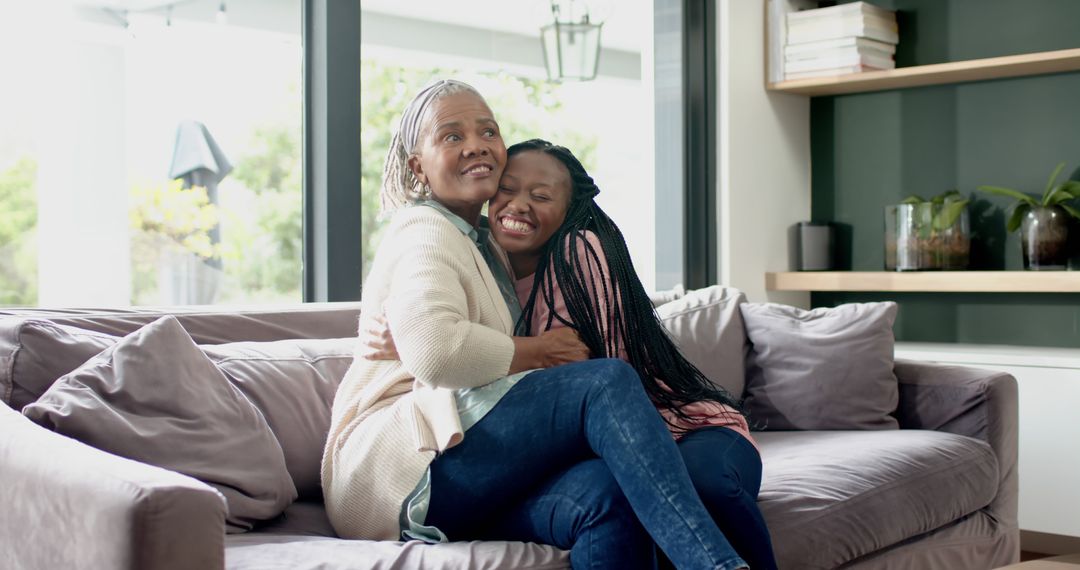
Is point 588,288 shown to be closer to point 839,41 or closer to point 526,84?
point 526,84

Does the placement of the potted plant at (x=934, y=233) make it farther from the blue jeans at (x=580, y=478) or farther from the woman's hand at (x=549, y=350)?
the blue jeans at (x=580, y=478)

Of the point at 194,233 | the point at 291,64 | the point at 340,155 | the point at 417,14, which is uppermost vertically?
the point at 417,14

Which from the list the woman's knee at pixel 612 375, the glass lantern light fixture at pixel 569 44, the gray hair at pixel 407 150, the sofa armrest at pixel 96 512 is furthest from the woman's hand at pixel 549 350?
the glass lantern light fixture at pixel 569 44

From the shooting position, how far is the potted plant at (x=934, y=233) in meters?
3.92

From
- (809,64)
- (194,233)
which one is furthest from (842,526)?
(809,64)

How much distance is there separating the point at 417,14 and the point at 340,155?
74 centimetres

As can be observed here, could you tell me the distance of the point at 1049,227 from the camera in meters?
3.71

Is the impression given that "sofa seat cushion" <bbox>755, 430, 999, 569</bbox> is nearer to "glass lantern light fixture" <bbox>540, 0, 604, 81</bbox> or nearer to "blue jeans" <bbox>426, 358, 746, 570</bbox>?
"blue jeans" <bbox>426, 358, 746, 570</bbox>

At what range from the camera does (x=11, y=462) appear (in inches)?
→ 58.0

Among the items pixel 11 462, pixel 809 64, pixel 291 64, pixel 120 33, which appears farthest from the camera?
pixel 809 64

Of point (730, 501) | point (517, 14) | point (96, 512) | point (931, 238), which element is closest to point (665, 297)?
point (517, 14)

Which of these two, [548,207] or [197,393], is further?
[548,207]

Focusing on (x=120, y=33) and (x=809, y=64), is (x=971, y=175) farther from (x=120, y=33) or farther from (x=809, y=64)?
(x=120, y=33)

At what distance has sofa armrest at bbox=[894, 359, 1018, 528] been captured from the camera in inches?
108
